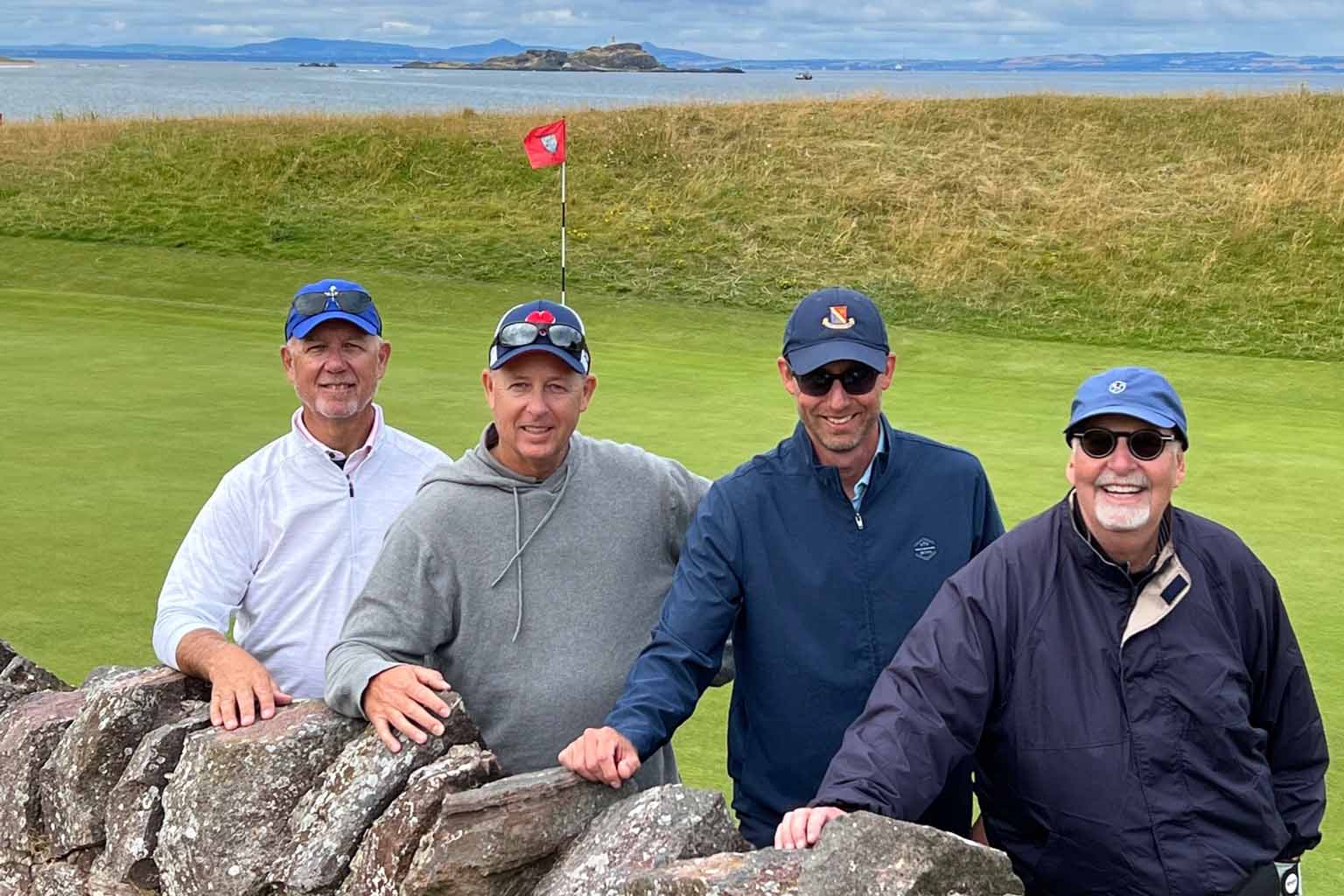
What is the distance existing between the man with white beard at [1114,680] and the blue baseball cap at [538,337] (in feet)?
3.21

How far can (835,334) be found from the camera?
11.3ft

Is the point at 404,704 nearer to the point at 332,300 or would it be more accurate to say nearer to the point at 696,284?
the point at 332,300

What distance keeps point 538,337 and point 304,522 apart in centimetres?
91

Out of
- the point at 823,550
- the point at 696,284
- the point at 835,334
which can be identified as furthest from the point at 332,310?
the point at 696,284

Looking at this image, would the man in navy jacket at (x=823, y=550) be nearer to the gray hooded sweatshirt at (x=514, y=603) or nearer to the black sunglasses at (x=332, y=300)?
the gray hooded sweatshirt at (x=514, y=603)

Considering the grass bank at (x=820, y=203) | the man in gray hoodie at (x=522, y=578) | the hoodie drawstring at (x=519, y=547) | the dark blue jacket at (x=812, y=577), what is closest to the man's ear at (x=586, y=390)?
the man in gray hoodie at (x=522, y=578)

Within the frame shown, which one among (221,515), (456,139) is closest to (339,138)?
(456,139)

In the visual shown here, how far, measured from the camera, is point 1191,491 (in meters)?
7.96

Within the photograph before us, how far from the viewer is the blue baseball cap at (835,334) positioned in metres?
3.40

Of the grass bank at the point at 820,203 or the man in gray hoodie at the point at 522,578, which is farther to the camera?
the grass bank at the point at 820,203

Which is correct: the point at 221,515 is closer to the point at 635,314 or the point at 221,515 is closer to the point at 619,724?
the point at 619,724

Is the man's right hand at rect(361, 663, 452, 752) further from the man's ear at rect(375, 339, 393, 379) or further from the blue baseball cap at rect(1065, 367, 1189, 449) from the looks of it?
the blue baseball cap at rect(1065, 367, 1189, 449)

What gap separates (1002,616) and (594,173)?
21.0m

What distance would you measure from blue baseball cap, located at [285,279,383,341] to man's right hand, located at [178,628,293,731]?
800 mm
